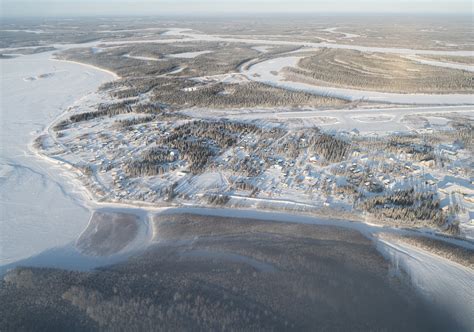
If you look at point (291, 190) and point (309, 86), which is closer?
point (291, 190)

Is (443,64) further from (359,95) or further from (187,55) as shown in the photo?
(187,55)

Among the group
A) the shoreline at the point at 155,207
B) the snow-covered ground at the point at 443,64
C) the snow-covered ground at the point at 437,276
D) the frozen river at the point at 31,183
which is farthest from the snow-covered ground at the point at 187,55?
the snow-covered ground at the point at 437,276

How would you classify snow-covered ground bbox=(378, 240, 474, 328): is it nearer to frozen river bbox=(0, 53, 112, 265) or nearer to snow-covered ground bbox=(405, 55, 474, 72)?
frozen river bbox=(0, 53, 112, 265)

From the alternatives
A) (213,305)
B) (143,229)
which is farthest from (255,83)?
(213,305)

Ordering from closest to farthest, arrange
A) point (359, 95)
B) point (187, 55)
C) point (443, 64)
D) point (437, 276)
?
1. point (437, 276)
2. point (359, 95)
3. point (443, 64)
4. point (187, 55)

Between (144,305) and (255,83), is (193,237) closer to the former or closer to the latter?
(144,305)

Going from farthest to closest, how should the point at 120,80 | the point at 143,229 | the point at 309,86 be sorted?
1. the point at 120,80
2. the point at 309,86
3. the point at 143,229

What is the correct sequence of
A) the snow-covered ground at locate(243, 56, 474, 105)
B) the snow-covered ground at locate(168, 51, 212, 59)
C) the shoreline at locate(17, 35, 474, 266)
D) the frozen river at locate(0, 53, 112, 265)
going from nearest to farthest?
the frozen river at locate(0, 53, 112, 265)
the shoreline at locate(17, 35, 474, 266)
the snow-covered ground at locate(243, 56, 474, 105)
the snow-covered ground at locate(168, 51, 212, 59)

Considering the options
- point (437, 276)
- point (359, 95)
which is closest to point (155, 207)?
point (437, 276)

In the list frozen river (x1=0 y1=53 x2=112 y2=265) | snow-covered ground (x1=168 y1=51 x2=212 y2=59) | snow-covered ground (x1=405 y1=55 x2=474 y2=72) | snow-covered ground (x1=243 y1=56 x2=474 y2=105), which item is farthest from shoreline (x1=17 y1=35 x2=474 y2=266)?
snow-covered ground (x1=168 y1=51 x2=212 y2=59)
